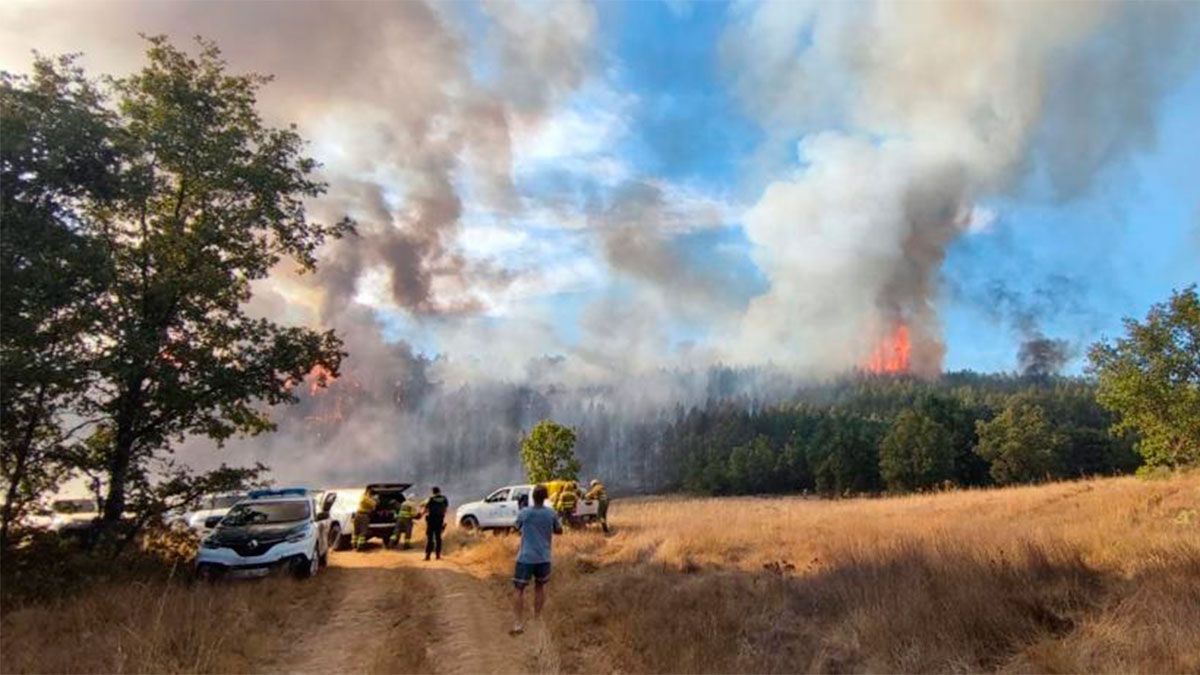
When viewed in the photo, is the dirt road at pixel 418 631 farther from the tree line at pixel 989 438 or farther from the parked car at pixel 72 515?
the tree line at pixel 989 438

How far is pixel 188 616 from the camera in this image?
33.6 ft

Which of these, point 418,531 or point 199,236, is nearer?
point 199,236

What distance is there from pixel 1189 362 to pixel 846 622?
36.3 m

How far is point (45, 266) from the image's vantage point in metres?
11.8

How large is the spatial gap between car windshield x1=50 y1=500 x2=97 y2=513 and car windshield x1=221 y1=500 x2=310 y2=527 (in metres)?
2.71

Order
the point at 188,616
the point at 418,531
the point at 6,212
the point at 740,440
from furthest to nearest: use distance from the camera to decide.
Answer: the point at 740,440 → the point at 418,531 → the point at 6,212 → the point at 188,616

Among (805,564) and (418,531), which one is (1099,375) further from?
(418,531)

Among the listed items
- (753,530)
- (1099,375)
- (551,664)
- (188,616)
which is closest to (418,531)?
(753,530)

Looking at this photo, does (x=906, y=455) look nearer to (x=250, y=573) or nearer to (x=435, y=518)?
(x=435, y=518)

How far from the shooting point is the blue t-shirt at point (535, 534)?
11.5m

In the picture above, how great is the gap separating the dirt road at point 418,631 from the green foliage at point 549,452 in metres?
21.9

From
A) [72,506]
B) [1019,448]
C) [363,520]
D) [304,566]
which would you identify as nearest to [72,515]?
[72,506]

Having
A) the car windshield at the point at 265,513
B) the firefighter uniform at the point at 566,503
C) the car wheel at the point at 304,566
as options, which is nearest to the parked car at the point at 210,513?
the car windshield at the point at 265,513

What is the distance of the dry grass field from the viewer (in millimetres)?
7104
